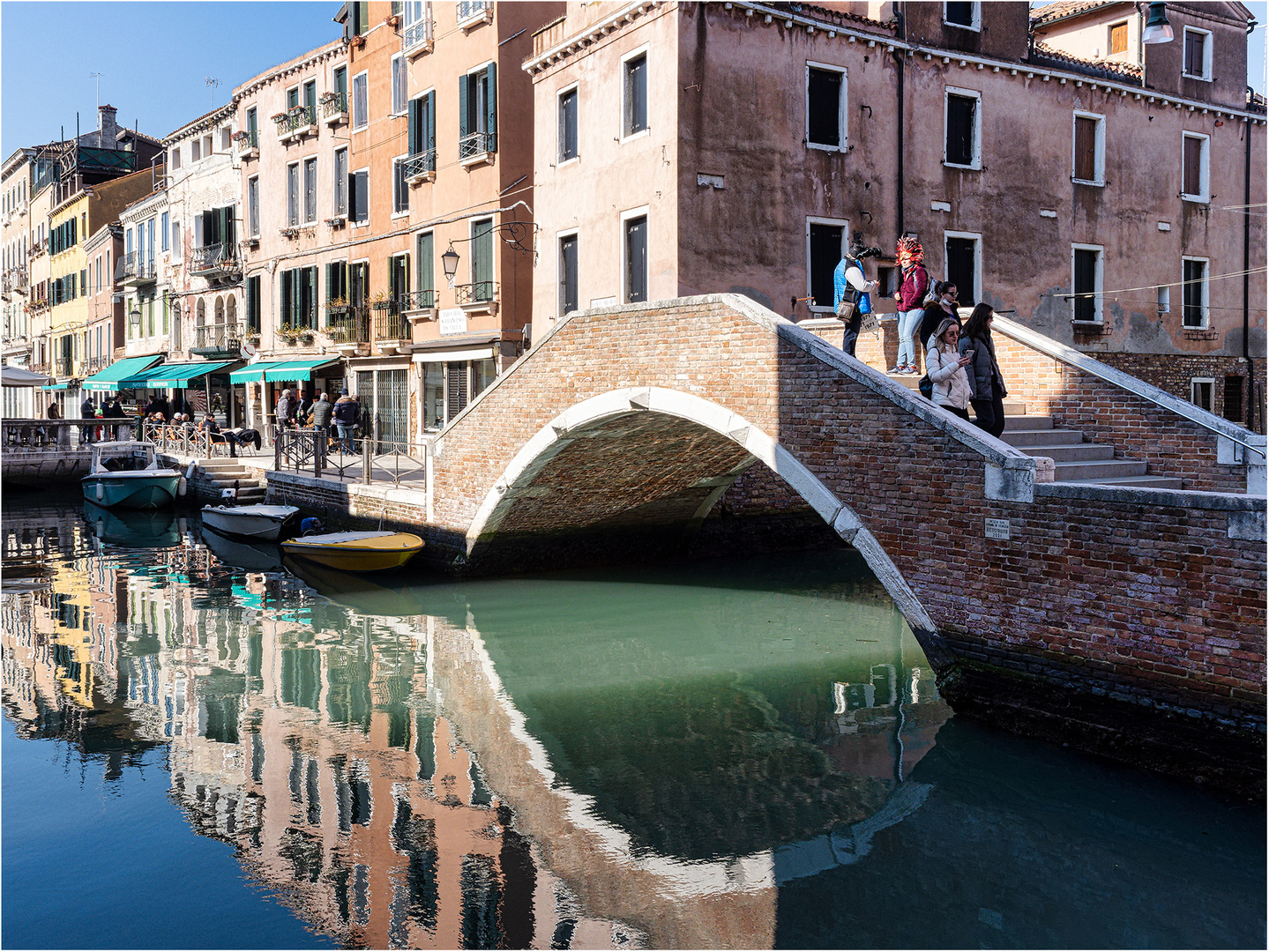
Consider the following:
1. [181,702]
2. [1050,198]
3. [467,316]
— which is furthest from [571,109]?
[181,702]

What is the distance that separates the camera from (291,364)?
23.5m

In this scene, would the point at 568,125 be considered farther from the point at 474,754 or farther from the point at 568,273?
the point at 474,754

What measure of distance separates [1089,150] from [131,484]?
16.7 meters

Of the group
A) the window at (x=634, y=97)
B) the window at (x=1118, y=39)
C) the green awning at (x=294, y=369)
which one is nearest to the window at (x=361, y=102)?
the green awning at (x=294, y=369)

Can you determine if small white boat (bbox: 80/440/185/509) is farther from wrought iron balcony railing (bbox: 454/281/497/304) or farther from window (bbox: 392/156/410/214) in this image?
wrought iron balcony railing (bbox: 454/281/497/304)

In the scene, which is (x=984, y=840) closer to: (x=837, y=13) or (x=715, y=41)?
(x=715, y=41)

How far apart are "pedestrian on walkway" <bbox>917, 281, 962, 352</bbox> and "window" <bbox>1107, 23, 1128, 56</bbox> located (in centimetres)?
1129

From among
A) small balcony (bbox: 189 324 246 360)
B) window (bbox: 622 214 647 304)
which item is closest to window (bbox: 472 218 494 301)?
window (bbox: 622 214 647 304)

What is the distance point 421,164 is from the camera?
1902 centimetres

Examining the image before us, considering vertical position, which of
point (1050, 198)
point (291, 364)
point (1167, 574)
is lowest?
point (1167, 574)

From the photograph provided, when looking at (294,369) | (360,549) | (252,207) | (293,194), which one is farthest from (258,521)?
(252,207)

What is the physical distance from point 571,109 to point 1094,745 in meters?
11.4

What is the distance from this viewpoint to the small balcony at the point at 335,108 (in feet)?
73.0

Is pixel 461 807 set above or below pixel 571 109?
below
